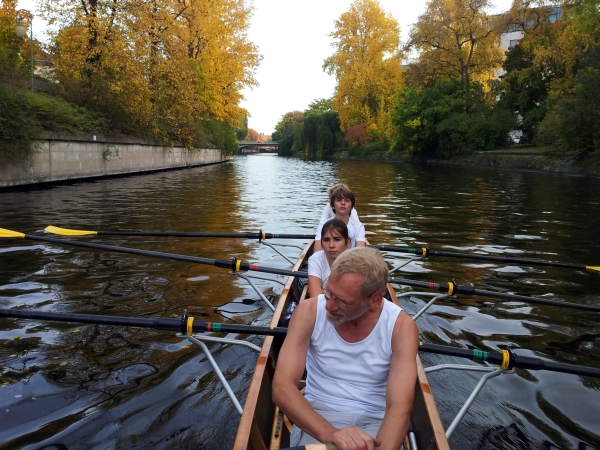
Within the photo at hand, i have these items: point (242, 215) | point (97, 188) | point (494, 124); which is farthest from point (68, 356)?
point (494, 124)

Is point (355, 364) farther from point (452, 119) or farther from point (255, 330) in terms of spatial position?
point (452, 119)

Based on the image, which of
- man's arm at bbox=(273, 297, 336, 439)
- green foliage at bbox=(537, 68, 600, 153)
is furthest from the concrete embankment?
green foliage at bbox=(537, 68, 600, 153)

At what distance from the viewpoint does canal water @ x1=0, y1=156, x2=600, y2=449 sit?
350 cm

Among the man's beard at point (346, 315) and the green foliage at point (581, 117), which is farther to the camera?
the green foliage at point (581, 117)

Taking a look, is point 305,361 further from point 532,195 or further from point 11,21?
point 11,21

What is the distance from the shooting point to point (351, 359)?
8.78 feet

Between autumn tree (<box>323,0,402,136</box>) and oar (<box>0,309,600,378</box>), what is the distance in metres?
42.9

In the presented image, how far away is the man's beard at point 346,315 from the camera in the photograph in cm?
255

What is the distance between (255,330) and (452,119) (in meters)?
36.8

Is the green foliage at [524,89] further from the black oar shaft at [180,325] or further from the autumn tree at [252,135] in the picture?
the autumn tree at [252,135]

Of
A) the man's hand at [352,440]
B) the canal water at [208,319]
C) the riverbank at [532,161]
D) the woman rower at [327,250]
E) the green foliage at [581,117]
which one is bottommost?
the canal water at [208,319]

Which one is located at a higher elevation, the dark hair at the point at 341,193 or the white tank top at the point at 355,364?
the dark hair at the point at 341,193

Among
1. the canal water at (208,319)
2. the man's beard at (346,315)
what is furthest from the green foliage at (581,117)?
the man's beard at (346,315)

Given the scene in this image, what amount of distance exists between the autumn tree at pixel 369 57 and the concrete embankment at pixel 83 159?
73.4ft
